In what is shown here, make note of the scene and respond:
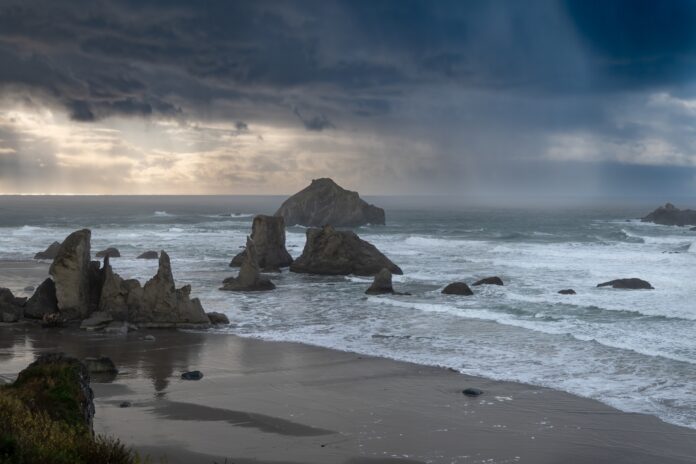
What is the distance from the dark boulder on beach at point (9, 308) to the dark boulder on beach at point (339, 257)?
25.9m

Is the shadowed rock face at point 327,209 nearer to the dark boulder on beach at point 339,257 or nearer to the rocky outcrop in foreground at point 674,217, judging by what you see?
the rocky outcrop in foreground at point 674,217

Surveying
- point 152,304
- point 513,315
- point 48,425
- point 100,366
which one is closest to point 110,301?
point 152,304

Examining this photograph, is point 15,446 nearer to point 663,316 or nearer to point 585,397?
point 585,397

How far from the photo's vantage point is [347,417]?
67.9 ft

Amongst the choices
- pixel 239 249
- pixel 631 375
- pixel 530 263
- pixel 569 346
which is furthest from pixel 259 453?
pixel 239 249

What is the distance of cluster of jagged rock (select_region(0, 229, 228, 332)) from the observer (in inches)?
1389

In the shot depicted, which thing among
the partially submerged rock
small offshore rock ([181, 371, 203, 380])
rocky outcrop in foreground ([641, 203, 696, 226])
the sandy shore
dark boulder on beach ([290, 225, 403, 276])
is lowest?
the sandy shore

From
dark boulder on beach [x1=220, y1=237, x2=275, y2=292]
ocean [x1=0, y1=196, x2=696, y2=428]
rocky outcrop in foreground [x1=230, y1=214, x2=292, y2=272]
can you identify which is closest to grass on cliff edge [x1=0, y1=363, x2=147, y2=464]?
ocean [x1=0, y1=196, x2=696, y2=428]

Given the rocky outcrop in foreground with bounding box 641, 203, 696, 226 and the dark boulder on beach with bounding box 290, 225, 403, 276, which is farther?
the rocky outcrop in foreground with bounding box 641, 203, 696, 226

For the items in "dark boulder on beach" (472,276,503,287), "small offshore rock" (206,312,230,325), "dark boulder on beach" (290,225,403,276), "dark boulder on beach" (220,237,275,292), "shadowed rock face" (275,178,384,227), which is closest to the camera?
"small offshore rock" (206,312,230,325)

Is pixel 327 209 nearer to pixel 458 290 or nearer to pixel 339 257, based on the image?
pixel 339 257

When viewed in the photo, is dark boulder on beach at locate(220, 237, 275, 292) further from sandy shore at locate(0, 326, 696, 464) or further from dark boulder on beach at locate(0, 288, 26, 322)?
sandy shore at locate(0, 326, 696, 464)

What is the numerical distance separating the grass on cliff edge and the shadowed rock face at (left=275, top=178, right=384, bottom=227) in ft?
367

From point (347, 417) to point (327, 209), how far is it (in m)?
110
